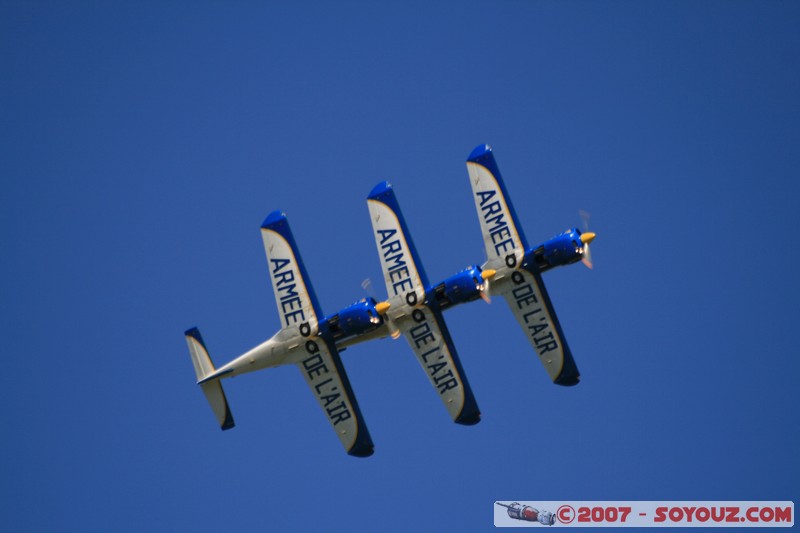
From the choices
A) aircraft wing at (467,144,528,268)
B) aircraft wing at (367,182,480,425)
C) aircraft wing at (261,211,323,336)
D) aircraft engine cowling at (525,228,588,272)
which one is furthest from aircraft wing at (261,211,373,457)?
aircraft engine cowling at (525,228,588,272)

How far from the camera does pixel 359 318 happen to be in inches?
1702

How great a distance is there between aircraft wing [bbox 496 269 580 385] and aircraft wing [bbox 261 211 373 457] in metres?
7.25

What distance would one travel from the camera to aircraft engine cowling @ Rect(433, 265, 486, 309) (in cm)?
4262

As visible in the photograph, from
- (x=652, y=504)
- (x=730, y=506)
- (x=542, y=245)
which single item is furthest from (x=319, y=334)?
(x=730, y=506)

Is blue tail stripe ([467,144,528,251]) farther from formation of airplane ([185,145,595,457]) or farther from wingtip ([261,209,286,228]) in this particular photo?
wingtip ([261,209,286,228])

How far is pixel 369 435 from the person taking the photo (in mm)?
45312

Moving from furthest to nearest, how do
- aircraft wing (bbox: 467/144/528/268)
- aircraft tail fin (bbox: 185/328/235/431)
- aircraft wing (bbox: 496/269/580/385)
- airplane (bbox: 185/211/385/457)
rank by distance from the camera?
aircraft tail fin (bbox: 185/328/235/431) < airplane (bbox: 185/211/385/457) < aircraft wing (bbox: 496/269/580/385) < aircraft wing (bbox: 467/144/528/268)

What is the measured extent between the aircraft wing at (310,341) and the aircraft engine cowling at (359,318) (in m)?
1.06

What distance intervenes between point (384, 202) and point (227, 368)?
30.5ft

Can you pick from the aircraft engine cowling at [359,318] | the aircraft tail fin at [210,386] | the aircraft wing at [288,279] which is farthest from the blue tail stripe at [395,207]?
the aircraft tail fin at [210,386]

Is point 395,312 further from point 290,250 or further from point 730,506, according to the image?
point 730,506

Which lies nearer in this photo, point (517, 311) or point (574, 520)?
point (517, 311)

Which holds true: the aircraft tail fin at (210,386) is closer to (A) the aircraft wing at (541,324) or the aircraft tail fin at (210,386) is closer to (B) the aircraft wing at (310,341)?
(B) the aircraft wing at (310,341)

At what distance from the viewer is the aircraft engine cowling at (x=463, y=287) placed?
4262 cm
